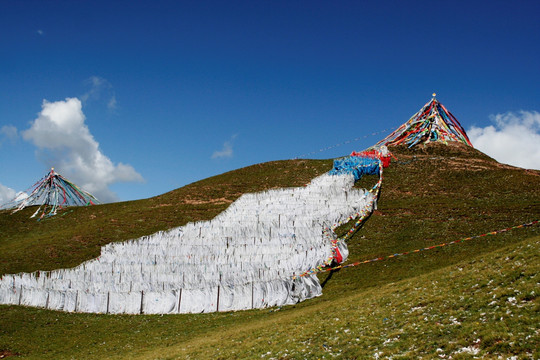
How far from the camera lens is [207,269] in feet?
115

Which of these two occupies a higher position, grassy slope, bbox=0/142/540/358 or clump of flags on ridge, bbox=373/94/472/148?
clump of flags on ridge, bbox=373/94/472/148

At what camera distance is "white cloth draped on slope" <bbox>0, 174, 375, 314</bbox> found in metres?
30.1

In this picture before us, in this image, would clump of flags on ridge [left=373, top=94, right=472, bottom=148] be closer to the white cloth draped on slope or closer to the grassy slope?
the grassy slope

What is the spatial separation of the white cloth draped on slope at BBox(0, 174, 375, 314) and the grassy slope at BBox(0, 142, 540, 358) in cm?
142

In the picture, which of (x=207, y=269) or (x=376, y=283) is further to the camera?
(x=207, y=269)

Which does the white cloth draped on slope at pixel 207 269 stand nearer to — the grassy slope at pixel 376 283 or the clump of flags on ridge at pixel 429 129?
the grassy slope at pixel 376 283

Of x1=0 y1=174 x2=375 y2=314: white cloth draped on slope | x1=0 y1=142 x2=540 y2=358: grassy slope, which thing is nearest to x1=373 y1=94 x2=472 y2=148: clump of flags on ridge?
x1=0 y1=142 x2=540 y2=358: grassy slope

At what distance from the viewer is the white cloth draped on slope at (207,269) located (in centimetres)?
3014

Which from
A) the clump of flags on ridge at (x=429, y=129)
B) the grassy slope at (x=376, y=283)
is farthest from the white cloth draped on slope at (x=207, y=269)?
the clump of flags on ridge at (x=429, y=129)

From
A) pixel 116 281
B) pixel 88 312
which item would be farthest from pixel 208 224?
pixel 88 312

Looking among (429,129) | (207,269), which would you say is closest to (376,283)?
(207,269)

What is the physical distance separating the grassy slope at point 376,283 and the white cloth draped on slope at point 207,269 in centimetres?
142

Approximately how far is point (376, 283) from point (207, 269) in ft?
49.5

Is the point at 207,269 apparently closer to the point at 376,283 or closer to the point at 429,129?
Result: the point at 376,283
